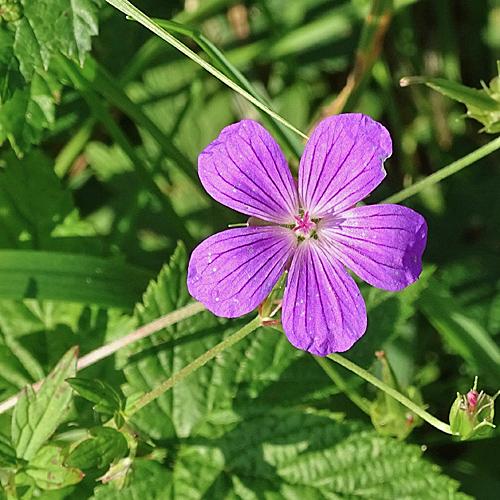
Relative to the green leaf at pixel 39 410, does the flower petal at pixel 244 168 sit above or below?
above

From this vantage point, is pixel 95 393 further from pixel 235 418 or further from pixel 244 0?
pixel 244 0

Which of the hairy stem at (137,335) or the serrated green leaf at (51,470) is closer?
the serrated green leaf at (51,470)

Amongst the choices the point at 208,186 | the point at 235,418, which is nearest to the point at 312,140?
the point at 208,186

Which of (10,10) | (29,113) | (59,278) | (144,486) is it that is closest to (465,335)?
(144,486)

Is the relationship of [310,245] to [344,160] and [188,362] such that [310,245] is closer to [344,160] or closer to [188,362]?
[344,160]

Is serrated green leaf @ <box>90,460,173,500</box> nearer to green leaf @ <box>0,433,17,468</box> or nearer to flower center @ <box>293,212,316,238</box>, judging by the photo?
green leaf @ <box>0,433,17,468</box>

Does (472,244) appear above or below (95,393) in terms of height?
above

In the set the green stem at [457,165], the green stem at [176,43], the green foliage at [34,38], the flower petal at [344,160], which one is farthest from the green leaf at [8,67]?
the green stem at [457,165]

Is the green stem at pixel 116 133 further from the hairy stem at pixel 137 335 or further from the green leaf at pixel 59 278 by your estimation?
the hairy stem at pixel 137 335
